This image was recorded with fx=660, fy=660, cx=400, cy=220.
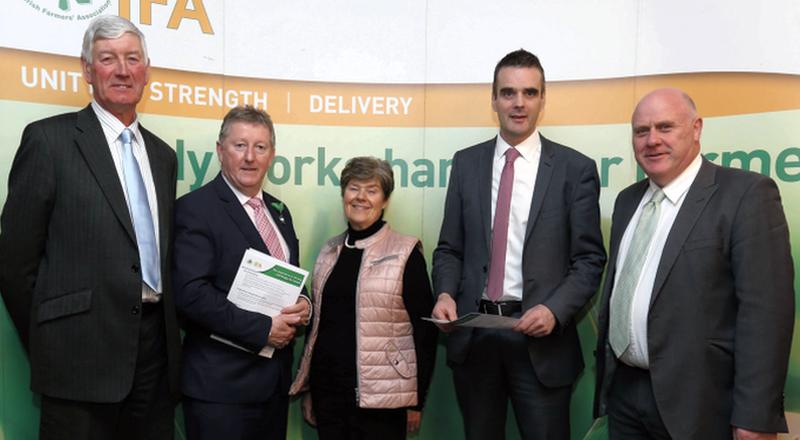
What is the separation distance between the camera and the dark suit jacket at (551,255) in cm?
296

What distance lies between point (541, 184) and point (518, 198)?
127mm

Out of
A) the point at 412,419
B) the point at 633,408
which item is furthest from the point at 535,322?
the point at 412,419

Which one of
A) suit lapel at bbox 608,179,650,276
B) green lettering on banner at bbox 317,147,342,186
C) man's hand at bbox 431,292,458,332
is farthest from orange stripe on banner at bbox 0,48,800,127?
man's hand at bbox 431,292,458,332

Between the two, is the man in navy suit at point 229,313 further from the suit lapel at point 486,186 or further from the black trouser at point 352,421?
the suit lapel at point 486,186

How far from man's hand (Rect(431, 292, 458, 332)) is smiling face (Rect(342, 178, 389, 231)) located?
0.52m

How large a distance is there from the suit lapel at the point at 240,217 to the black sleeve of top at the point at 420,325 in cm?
68

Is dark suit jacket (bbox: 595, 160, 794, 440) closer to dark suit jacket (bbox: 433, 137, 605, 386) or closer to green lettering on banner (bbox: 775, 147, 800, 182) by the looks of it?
dark suit jacket (bbox: 433, 137, 605, 386)

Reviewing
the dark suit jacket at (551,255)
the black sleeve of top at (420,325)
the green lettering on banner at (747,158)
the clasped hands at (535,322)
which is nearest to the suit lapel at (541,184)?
the dark suit jacket at (551,255)

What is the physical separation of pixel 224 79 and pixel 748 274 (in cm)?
280

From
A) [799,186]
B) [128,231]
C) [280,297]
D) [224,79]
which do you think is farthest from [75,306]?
[799,186]

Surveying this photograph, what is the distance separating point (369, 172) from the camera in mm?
3197

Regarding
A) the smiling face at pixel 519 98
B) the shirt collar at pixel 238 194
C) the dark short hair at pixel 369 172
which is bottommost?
the shirt collar at pixel 238 194

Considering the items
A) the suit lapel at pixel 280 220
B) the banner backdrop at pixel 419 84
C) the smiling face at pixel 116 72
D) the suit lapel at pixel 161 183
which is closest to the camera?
the smiling face at pixel 116 72

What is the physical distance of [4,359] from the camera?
3086 mm
